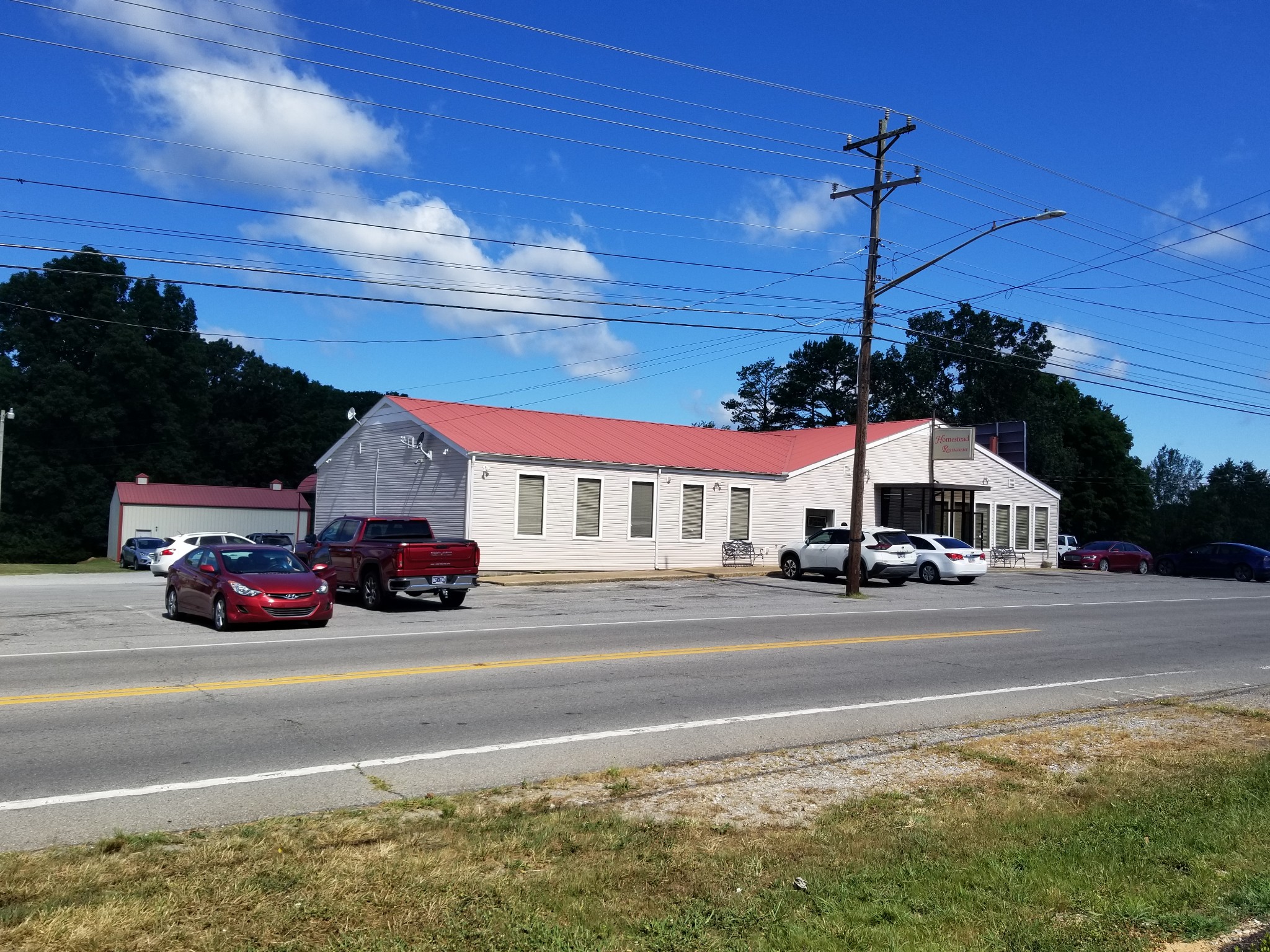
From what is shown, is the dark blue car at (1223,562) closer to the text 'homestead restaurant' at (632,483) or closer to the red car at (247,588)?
the text 'homestead restaurant' at (632,483)

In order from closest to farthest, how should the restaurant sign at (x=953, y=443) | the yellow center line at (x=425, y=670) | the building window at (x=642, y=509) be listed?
the yellow center line at (x=425, y=670)
the building window at (x=642, y=509)
the restaurant sign at (x=953, y=443)

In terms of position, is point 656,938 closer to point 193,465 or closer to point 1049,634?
point 1049,634

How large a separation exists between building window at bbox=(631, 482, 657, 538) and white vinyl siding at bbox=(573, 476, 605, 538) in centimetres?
141

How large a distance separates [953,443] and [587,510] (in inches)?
671

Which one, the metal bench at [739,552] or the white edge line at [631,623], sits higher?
the metal bench at [739,552]

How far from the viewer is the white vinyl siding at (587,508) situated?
33.2m

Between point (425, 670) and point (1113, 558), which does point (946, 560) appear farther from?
point (425, 670)

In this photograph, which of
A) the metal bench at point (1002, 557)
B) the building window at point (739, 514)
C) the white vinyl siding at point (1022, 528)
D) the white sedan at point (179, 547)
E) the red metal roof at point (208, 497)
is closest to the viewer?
the white sedan at point (179, 547)

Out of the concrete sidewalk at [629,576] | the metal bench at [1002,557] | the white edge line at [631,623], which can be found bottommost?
the white edge line at [631,623]

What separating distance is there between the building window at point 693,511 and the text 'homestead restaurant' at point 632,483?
48 mm

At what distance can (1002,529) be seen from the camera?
4638cm

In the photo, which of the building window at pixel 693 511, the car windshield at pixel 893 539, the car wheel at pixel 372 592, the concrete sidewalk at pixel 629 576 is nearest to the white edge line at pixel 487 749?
the car wheel at pixel 372 592

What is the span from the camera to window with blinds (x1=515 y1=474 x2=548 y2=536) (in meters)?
31.8

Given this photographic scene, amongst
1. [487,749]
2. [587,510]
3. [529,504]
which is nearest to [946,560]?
[587,510]
